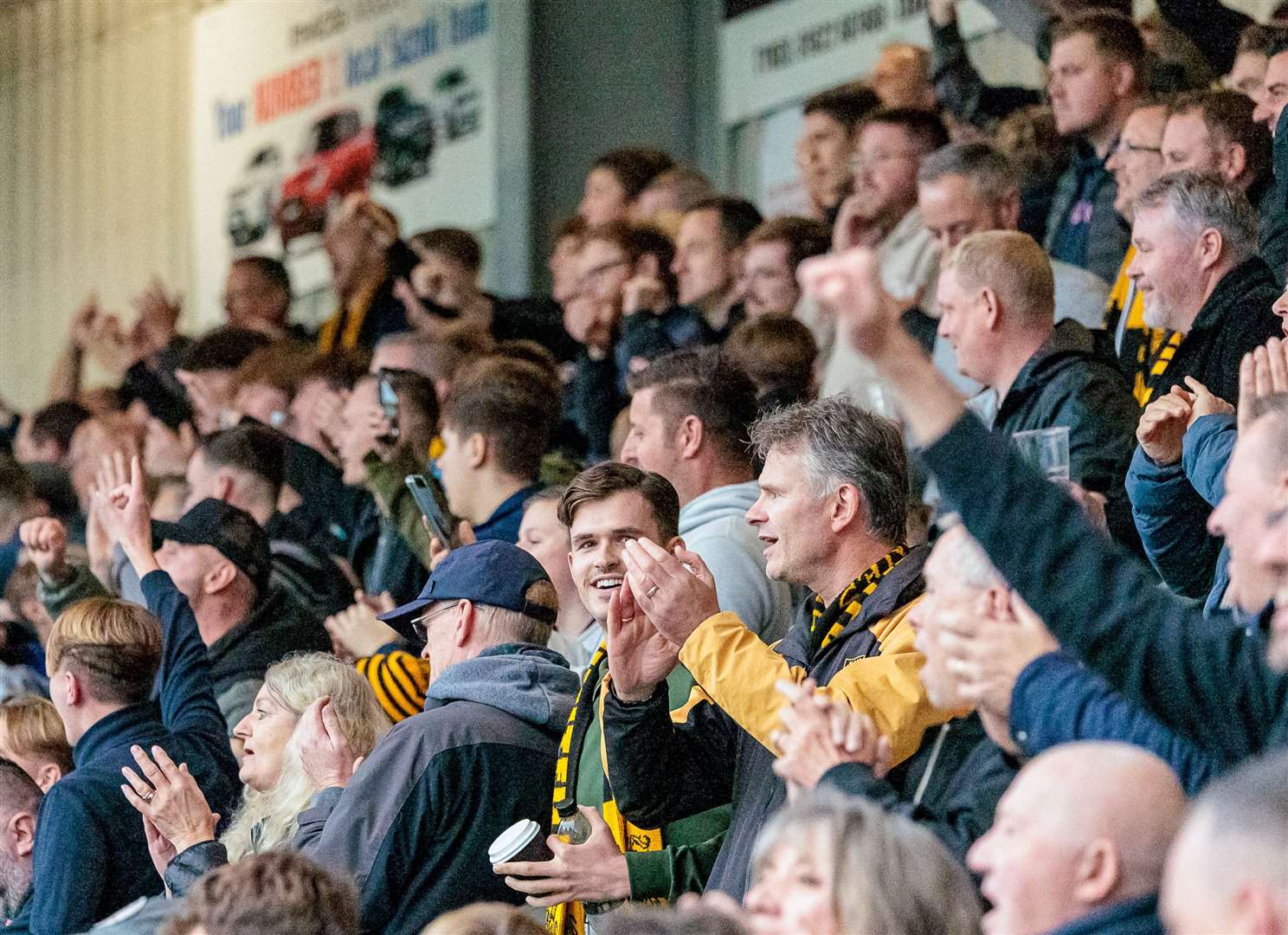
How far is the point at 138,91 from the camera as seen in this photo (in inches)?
483

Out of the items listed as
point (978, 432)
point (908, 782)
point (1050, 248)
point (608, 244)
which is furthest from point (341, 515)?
point (978, 432)

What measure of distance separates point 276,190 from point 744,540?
7.07m

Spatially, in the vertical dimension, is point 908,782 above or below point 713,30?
below

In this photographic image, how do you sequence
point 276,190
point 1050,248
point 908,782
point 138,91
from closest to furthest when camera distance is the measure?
1. point 908,782
2. point 1050,248
3. point 276,190
4. point 138,91

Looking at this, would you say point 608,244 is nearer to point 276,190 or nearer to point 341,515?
point 341,515

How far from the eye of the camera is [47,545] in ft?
18.6

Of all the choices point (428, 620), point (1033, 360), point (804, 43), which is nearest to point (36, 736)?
point (428, 620)

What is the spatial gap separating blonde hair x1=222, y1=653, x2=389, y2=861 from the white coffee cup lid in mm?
612

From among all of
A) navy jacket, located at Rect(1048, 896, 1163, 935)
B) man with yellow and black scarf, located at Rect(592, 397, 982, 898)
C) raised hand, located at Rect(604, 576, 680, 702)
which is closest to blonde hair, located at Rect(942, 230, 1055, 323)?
man with yellow and black scarf, located at Rect(592, 397, 982, 898)

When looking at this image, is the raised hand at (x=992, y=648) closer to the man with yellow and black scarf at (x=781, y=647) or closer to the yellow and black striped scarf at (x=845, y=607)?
the man with yellow and black scarf at (x=781, y=647)

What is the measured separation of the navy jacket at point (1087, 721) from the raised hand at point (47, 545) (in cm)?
339

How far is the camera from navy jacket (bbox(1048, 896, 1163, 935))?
251 centimetres

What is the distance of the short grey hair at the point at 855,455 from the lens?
3.93 meters

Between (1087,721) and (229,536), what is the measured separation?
3111 millimetres
